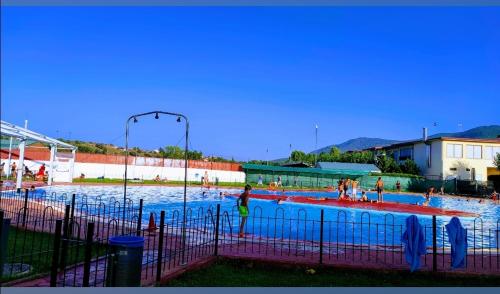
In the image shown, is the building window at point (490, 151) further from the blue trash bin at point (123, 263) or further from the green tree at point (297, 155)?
the blue trash bin at point (123, 263)

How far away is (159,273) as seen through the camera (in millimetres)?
6516

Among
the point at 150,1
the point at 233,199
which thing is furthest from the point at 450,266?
the point at 233,199

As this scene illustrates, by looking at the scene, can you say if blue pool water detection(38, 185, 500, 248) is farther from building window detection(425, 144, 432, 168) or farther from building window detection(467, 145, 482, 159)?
building window detection(425, 144, 432, 168)

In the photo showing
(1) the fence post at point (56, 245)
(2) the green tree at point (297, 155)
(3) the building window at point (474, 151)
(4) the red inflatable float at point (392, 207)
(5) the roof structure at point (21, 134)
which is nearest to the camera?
(1) the fence post at point (56, 245)

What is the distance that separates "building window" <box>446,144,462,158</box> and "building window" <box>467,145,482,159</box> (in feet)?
4.08

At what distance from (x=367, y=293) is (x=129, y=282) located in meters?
3.85

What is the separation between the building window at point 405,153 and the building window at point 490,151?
31.1ft

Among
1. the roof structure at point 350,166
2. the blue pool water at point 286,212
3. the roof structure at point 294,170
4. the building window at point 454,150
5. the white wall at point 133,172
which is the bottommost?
the blue pool water at point 286,212

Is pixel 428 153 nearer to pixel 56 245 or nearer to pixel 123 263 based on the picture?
pixel 123 263

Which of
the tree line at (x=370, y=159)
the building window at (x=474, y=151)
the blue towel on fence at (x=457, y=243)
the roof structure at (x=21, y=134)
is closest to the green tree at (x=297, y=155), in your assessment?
the tree line at (x=370, y=159)

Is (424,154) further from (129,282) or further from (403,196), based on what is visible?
(129,282)

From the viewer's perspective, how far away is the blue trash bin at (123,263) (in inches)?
228

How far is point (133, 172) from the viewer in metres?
39.0

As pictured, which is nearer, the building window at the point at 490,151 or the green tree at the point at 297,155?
the building window at the point at 490,151
